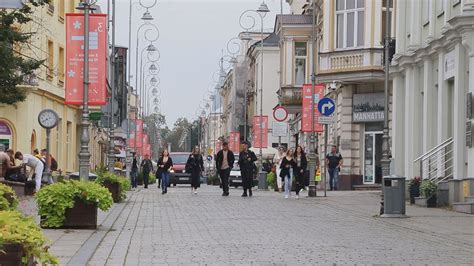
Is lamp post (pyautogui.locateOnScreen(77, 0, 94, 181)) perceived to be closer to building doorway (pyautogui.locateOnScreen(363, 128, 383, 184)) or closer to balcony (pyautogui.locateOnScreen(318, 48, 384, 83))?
balcony (pyautogui.locateOnScreen(318, 48, 384, 83))

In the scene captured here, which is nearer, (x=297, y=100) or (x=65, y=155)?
(x=65, y=155)

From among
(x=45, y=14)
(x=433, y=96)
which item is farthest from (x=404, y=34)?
(x=45, y=14)

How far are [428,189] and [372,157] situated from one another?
18.0 metres

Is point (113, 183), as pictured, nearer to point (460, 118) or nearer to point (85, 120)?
point (85, 120)

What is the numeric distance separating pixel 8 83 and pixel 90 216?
14772 mm

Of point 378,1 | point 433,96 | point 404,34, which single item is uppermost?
point 378,1

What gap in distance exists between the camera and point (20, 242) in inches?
268

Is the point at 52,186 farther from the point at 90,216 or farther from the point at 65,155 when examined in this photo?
the point at 65,155

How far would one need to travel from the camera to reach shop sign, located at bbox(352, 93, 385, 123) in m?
43.8

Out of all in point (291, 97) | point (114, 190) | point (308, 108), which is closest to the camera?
point (114, 190)

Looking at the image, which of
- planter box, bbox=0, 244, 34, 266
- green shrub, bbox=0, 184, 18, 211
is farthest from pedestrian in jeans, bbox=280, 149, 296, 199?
planter box, bbox=0, 244, 34, 266

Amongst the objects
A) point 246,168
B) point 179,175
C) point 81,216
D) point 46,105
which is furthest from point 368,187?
point 81,216

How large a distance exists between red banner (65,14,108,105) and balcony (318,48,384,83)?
20.9m

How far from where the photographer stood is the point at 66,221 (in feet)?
Result: 53.1
